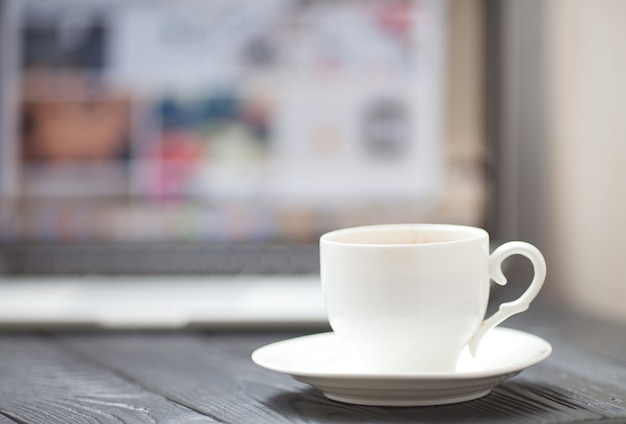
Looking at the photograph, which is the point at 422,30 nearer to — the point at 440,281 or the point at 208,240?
the point at 208,240

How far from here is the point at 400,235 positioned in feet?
1.62

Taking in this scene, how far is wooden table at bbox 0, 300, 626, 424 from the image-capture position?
1.43 feet

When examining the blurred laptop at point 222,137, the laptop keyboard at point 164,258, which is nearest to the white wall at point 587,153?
the blurred laptop at point 222,137

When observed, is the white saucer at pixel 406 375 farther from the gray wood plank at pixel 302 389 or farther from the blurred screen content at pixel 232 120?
the blurred screen content at pixel 232 120

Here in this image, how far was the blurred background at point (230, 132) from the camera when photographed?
0.90 meters

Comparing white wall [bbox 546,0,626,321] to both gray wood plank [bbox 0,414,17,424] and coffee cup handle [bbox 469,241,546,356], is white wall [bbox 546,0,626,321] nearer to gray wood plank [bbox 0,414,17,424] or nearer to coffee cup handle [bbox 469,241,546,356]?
coffee cup handle [bbox 469,241,546,356]

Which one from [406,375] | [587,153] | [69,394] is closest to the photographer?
[406,375]

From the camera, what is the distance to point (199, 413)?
452 millimetres

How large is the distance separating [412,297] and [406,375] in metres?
0.05

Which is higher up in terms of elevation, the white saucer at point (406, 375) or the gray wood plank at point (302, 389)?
the white saucer at point (406, 375)

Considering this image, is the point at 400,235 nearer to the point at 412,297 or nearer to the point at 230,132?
the point at 412,297

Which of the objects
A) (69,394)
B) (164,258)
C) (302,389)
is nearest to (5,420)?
(69,394)

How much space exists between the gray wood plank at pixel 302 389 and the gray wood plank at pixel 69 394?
0.05 feet

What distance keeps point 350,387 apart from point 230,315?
327mm
